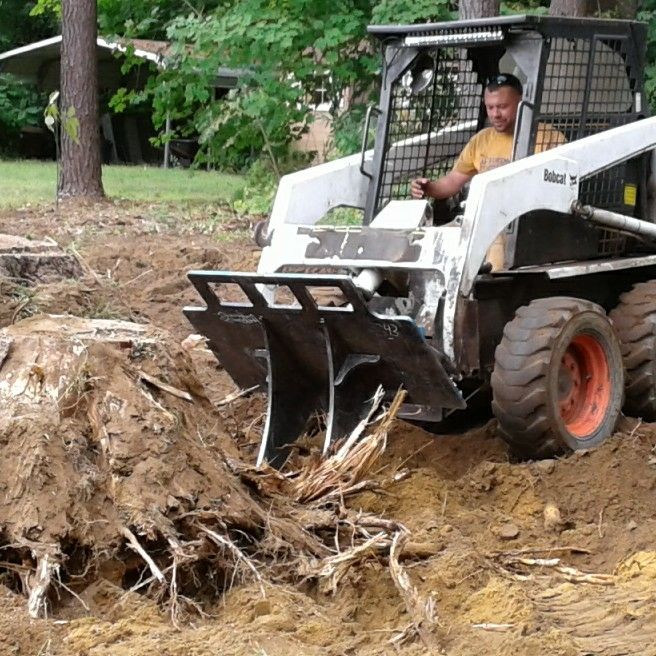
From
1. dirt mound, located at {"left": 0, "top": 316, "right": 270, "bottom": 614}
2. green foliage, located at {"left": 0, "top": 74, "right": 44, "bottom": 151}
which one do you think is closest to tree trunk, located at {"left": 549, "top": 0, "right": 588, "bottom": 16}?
dirt mound, located at {"left": 0, "top": 316, "right": 270, "bottom": 614}

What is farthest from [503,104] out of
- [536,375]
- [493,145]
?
[536,375]

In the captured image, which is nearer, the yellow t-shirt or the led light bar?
the led light bar

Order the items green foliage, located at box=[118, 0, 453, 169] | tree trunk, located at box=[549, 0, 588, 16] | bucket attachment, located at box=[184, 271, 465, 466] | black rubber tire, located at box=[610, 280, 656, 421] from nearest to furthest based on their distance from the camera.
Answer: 1. bucket attachment, located at box=[184, 271, 465, 466]
2. black rubber tire, located at box=[610, 280, 656, 421]
3. tree trunk, located at box=[549, 0, 588, 16]
4. green foliage, located at box=[118, 0, 453, 169]

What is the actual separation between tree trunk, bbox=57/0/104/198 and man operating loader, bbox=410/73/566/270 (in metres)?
9.93

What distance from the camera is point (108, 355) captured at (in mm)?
5066

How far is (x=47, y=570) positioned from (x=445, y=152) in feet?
14.7

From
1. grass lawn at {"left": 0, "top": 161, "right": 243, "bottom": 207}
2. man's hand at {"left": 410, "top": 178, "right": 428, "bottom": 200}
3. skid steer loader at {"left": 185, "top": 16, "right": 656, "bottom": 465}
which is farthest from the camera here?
grass lawn at {"left": 0, "top": 161, "right": 243, "bottom": 207}

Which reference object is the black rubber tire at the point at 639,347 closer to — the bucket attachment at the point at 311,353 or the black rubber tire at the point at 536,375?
the black rubber tire at the point at 536,375

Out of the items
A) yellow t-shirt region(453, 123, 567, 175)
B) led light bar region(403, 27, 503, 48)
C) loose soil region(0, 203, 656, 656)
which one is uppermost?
led light bar region(403, 27, 503, 48)

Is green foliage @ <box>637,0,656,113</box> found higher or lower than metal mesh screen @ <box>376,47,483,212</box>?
higher

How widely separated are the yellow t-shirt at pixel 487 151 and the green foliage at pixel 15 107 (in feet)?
91.6

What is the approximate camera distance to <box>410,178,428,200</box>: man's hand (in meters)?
7.48

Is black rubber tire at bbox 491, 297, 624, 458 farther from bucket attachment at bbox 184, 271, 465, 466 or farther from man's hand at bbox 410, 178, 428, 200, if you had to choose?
man's hand at bbox 410, 178, 428, 200

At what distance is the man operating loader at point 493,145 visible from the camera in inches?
280
